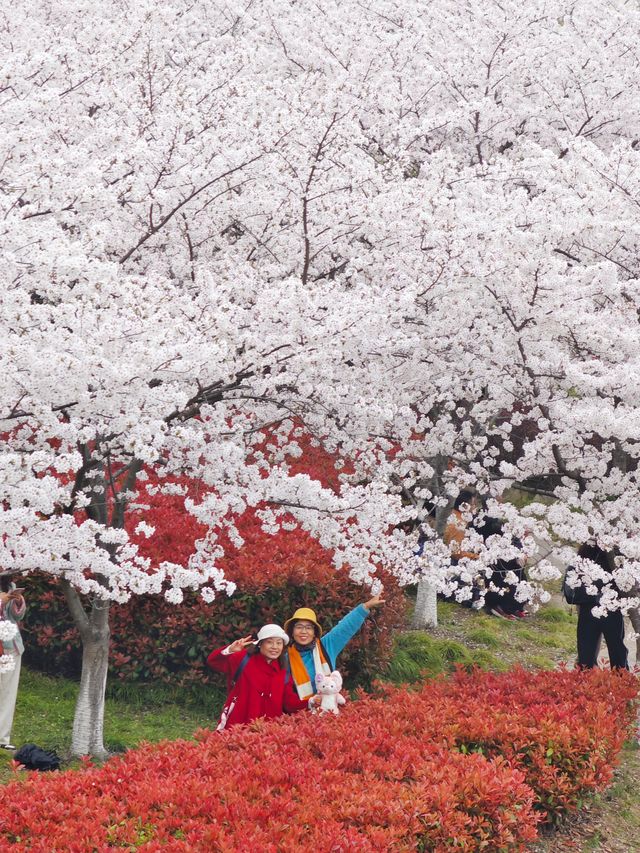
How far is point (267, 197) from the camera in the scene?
7.78 metres

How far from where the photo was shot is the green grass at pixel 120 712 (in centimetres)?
727

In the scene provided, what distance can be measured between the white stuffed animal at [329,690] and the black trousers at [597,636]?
370 centimetres

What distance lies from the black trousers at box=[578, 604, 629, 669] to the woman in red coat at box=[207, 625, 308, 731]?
393cm

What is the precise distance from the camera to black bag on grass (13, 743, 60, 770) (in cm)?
632

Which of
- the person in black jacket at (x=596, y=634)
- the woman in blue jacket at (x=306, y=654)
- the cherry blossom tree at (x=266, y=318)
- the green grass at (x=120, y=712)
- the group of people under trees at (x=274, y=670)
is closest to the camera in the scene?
the cherry blossom tree at (x=266, y=318)

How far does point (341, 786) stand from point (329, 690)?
1.49m

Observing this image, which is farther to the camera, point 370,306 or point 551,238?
point 551,238

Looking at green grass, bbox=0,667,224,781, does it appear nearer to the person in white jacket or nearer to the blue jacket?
the person in white jacket

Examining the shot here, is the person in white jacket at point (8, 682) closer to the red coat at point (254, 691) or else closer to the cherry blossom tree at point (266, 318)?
the cherry blossom tree at point (266, 318)

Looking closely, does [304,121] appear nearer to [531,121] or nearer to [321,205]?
[321,205]

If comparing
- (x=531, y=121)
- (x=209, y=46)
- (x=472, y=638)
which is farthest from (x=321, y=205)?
(x=209, y=46)

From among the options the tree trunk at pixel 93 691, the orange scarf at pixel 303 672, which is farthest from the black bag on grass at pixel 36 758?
the orange scarf at pixel 303 672

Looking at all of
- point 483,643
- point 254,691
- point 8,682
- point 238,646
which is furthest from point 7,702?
point 483,643

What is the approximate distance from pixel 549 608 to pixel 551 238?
6.94 metres
